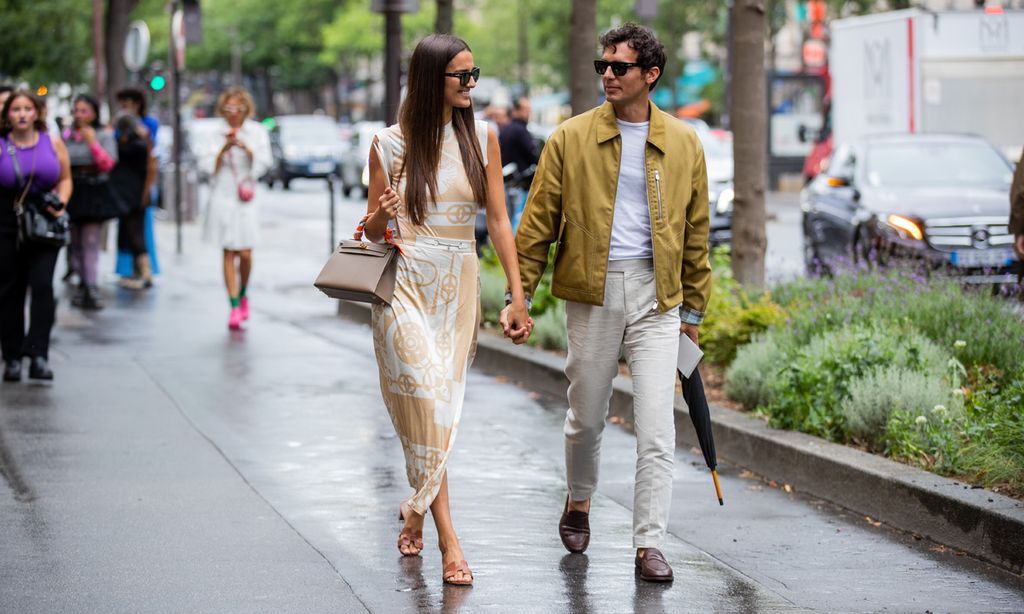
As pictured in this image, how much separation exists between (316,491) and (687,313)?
214 cm

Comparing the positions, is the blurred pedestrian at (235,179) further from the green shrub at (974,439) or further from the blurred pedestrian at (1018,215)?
the green shrub at (974,439)

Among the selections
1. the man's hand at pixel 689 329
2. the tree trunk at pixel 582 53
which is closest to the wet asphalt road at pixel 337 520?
the man's hand at pixel 689 329

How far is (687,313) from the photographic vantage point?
612 centimetres

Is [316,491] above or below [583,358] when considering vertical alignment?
below

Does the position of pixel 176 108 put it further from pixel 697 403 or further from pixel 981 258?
pixel 697 403

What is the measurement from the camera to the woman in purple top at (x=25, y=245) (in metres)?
10.4

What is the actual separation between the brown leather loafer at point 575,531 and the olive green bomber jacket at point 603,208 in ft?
2.78

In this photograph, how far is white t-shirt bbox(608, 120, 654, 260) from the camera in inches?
234

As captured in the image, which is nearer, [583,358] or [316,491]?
[583,358]

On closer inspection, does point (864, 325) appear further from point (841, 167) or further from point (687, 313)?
point (841, 167)

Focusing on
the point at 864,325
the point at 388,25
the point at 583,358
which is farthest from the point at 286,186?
the point at 583,358

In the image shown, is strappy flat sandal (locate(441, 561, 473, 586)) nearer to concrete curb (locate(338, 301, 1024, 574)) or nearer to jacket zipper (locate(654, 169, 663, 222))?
jacket zipper (locate(654, 169, 663, 222))

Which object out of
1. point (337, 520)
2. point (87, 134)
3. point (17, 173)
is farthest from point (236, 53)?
point (337, 520)

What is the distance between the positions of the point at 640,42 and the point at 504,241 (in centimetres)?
84
